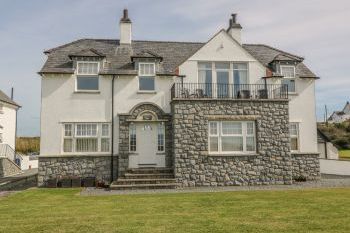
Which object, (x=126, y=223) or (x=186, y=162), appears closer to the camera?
(x=126, y=223)

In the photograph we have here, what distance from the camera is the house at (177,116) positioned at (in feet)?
63.9

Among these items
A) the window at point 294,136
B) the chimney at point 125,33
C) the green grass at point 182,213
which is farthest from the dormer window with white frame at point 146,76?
the window at point 294,136

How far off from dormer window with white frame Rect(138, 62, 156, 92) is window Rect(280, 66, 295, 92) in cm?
882

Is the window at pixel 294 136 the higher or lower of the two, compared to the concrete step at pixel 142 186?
higher

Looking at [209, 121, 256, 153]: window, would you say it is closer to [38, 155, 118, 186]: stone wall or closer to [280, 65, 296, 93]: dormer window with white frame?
[280, 65, 296, 93]: dormer window with white frame

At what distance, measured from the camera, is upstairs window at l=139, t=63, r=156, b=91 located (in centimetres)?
2155

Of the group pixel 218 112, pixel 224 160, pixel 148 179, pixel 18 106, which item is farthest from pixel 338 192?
pixel 18 106

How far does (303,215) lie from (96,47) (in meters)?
18.1

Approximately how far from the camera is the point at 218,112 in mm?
19719

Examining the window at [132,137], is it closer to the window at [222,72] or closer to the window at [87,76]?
the window at [87,76]

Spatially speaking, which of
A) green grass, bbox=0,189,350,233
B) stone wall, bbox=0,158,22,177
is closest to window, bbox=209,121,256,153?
green grass, bbox=0,189,350,233

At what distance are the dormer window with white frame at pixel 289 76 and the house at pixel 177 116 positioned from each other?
0.07 metres

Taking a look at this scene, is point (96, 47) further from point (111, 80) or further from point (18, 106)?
point (18, 106)

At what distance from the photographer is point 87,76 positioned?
833 inches
